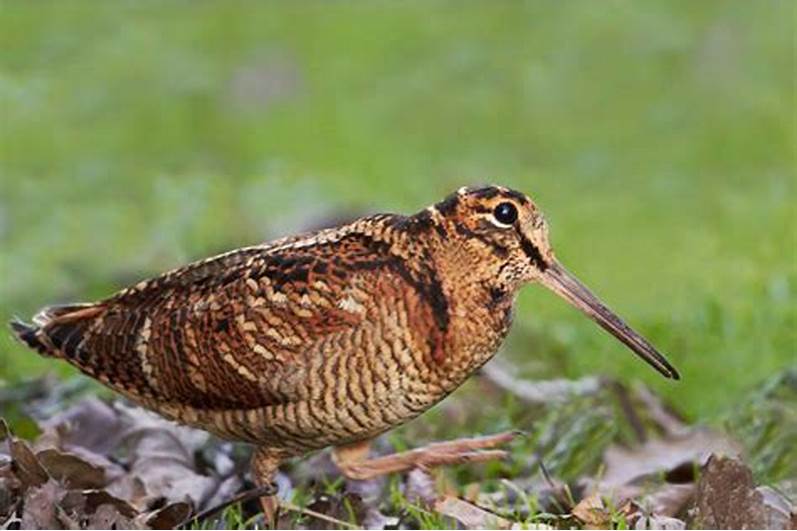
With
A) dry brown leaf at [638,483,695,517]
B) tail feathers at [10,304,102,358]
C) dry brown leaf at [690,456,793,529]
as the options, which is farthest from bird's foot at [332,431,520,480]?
tail feathers at [10,304,102,358]

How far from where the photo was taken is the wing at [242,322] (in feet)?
20.7

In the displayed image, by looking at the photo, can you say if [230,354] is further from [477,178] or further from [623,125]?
[623,125]

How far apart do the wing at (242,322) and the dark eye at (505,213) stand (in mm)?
320

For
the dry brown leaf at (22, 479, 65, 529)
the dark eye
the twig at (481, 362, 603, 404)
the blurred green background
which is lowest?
the dry brown leaf at (22, 479, 65, 529)

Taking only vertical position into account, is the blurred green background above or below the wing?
above

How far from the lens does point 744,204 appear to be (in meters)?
13.3

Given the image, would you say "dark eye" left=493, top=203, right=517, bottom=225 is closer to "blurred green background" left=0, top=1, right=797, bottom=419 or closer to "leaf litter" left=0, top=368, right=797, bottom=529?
"leaf litter" left=0, top=368, right=797, bottom=529

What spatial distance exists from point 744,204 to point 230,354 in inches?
293

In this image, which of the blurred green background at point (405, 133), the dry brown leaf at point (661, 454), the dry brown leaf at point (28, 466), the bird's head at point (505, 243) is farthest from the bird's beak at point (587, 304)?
the blurred green background at point (405, 133)

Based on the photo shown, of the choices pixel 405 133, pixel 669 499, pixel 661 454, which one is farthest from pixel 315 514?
pixel 405 133

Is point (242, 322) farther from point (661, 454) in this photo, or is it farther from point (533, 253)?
point (661, 454)

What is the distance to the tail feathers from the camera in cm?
682

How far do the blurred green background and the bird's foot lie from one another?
11.6 feet

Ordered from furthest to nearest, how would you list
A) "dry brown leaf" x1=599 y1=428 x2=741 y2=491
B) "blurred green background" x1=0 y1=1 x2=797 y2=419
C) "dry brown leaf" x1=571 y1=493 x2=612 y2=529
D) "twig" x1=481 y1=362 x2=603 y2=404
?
"blurred green background" x1=0 y1=1 x2=797 y2=419, "twig" x1=481 y1=362 x2=603 y2=404, "dry brown leaf" x1=599 y1=428 x2=741 y2=491, "dry brown leaf" x1=571 y1=493 x2=612 y2=529
